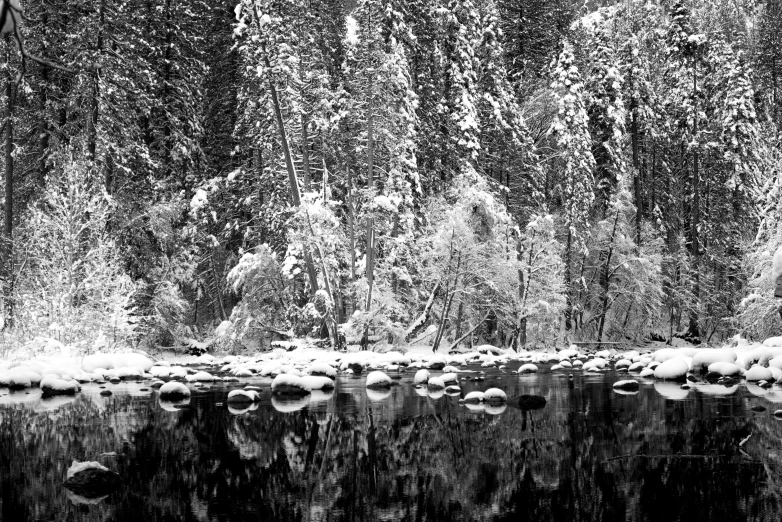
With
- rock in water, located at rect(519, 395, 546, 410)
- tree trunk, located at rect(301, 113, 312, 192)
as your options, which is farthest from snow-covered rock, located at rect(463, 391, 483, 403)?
tree trunk, located at rect(301, 113, 312, 192)

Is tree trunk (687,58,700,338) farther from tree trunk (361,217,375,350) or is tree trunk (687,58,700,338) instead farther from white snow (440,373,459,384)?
white snow (440,373,459,384)

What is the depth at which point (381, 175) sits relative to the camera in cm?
2552

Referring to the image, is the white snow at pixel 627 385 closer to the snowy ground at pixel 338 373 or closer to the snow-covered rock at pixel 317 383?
the snowy ground at pixel 338 373

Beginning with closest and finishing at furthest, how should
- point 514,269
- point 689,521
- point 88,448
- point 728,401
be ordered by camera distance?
point 689,521 → point 88,448 → point 728,401 → point 514,269

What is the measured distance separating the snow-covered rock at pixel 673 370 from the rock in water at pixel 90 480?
41.0ft

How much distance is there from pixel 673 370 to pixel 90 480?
1283 cm

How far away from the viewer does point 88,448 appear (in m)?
8.72

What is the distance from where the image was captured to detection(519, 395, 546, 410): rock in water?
468 inches

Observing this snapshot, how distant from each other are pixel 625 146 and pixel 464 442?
26.0 meters

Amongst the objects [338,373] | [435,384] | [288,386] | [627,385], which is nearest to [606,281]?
[338,373]

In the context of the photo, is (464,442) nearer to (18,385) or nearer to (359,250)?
(18,385)

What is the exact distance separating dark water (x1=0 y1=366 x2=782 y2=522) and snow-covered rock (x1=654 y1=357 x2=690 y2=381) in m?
2.67

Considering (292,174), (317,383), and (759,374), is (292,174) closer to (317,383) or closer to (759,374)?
(317,383)

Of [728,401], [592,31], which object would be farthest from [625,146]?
[728,401]
